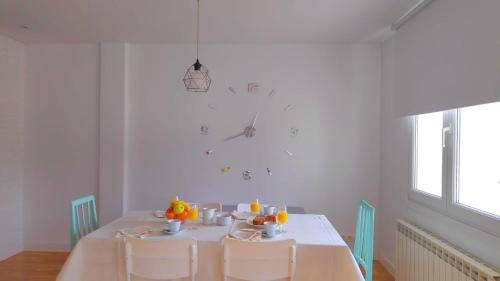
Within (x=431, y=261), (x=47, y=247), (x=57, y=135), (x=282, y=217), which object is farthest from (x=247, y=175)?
(x=47, y=247)

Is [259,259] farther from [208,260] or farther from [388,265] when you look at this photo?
[388,265]

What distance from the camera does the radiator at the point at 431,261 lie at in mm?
1924

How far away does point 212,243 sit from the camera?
206cm

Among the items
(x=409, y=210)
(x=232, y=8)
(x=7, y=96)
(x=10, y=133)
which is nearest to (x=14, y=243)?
(x=10, y=133)

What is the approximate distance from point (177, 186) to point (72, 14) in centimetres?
210

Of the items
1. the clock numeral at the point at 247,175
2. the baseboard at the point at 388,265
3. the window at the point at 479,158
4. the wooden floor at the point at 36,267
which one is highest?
the window at the point at 479,158

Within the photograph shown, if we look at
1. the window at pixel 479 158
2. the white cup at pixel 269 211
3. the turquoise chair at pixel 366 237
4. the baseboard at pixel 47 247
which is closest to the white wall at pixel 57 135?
the baseboard at pixel 47 247

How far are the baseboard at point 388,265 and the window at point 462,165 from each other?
2.96 ft

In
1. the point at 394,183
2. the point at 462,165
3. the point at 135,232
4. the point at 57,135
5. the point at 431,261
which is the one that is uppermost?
the point at 57,135

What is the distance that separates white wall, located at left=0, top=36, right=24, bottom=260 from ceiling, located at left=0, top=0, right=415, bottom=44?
0.27 m

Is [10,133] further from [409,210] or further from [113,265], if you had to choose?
[409,210]

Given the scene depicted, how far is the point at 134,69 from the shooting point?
13.4 ft

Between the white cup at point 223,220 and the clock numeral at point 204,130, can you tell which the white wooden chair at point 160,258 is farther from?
the clock numeral at point 204,130

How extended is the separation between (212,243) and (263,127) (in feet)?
6.99
